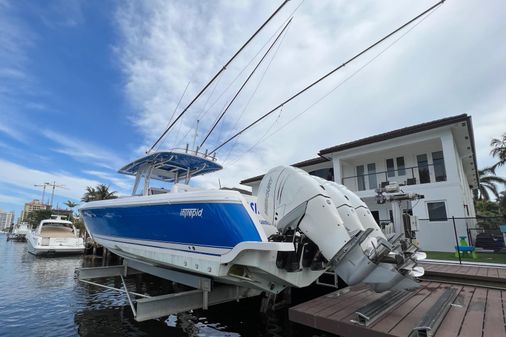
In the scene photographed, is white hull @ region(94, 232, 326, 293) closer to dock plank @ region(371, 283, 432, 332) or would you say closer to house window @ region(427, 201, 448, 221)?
dock plank @ region(371, 283, 432, 332)

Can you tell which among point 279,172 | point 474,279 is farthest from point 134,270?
point 474,279

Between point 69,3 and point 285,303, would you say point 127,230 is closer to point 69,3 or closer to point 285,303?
point 285,303

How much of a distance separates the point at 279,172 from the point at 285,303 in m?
3.85

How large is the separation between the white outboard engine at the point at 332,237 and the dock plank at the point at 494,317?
0.84 metres

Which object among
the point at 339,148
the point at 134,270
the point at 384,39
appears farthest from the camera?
the point at 339,148

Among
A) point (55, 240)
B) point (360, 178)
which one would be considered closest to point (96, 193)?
point (55, 240)

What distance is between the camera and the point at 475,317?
3613mm

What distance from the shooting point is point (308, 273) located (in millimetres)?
4395

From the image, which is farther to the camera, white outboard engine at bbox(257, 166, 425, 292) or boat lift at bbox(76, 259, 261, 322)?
boat lift at bbox(76, 259, 261, 322)

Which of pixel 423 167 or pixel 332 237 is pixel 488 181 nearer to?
pixel 423 167

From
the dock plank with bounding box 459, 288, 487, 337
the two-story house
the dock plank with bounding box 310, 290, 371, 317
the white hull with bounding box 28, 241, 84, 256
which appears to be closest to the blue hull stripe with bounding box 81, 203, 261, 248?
the dock plank with bounding box 310, 290, 371, 317

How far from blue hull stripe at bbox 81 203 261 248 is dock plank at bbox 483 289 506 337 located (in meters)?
2.86

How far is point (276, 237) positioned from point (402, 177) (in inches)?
526

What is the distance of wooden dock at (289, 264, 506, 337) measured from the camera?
3172 mm
